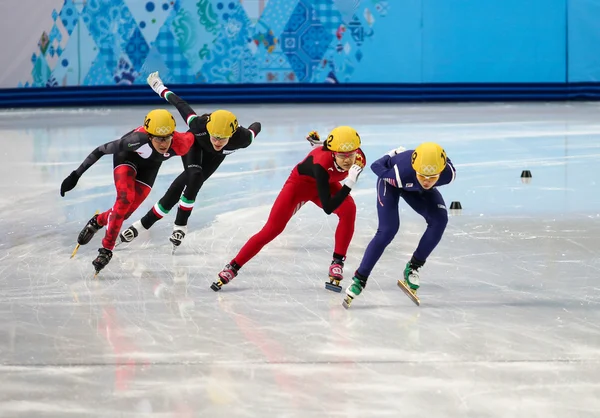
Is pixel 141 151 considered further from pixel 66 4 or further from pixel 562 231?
pixel 66 4

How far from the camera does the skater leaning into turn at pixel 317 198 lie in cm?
607

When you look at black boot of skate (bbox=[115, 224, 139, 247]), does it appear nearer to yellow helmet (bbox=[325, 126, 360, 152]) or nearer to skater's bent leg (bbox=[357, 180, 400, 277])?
yellow helmet (bbox=[325, 126, 360, 152])

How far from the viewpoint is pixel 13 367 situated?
4715mm

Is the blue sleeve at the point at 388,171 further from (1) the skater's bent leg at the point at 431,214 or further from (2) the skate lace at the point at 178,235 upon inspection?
→ (2) the skate lace at the point at 178,235

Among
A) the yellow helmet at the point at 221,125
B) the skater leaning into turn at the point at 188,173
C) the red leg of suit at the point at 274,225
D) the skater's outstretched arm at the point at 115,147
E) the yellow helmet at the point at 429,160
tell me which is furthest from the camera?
the skater leaning into turn at the point at 188,173

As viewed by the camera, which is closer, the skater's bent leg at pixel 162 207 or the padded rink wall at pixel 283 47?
the skater's bent leg at pixel 162 207

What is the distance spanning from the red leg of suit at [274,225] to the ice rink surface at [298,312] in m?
0.21

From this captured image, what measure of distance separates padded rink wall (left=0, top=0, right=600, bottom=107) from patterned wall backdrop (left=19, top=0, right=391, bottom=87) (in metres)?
0.02

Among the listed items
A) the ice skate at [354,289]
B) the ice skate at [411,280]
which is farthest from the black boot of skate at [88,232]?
the ice skate at [411,280]

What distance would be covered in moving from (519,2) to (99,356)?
15.7 m

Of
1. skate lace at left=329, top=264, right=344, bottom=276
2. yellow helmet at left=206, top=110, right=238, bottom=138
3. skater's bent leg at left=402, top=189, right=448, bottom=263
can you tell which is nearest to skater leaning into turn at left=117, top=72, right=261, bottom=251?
yellow helmet at left=206, top=110, right=238, bottom=138

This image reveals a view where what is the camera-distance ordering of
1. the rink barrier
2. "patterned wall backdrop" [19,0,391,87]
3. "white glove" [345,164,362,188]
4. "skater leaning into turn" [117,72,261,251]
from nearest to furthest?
"white glove" [345,164,362,188] < "skater leaning into turn" [117,72,261,251] < "patterned wall backdrop" [19,0,391,87] < the rink barrier

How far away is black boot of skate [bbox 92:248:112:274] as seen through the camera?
21.6 ft

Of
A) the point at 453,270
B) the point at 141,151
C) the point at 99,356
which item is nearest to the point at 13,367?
the point at 99,356
